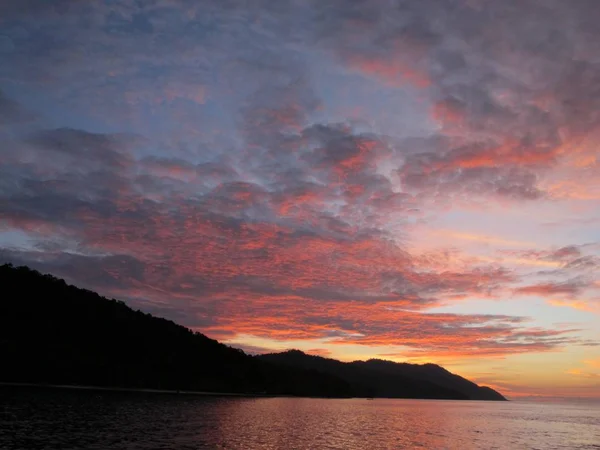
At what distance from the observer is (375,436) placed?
322ft

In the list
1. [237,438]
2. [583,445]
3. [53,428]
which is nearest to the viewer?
[53,428]

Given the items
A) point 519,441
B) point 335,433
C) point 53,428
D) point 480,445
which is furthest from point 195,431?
point 519,441

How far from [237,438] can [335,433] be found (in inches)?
1184

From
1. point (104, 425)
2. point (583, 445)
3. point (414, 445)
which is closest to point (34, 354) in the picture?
point (104, 425)

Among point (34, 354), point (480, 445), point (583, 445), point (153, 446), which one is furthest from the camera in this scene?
point (34, 354)

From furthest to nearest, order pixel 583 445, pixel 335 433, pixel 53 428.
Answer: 1. pixel 583 445
2. pixel 335 433
3. pixel 53 428

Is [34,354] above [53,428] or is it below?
above

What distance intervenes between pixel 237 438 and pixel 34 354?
150m

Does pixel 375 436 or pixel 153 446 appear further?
pixel 375 436

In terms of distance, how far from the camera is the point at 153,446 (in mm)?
59156

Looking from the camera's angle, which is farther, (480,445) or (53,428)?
(480,445)

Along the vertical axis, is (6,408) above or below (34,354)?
below

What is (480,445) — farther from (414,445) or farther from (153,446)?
(153,446)

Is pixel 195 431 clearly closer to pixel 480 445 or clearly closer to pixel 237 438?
pixel 237 438
